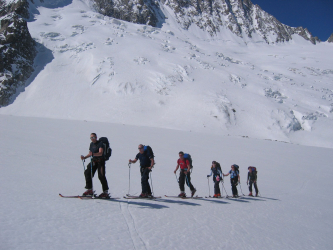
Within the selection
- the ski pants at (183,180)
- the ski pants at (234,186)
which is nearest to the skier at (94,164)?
the ski pants at (183,180)

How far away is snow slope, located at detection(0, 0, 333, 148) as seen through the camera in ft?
109

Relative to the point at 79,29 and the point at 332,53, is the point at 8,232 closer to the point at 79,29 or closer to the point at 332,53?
the point at 79,29

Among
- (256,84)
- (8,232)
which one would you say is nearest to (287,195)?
(8,232)

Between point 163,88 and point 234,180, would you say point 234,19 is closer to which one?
point 163,88

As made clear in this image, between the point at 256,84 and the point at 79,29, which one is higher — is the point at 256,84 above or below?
below

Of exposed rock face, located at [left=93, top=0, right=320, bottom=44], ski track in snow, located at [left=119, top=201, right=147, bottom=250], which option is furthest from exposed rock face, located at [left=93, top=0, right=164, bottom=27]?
ski track in snow, located at [left=119, top=201, right=147, bottom=250]

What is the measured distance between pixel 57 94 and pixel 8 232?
123ft

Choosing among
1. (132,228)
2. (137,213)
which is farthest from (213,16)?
(132,228)

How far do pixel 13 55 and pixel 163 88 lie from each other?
1167 inches

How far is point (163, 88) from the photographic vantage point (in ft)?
130

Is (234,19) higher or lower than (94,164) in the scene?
higher

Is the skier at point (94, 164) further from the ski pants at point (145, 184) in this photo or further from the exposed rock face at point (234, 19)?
the exposed rock face at point (234, 19)

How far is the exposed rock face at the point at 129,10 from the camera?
78.6 meters

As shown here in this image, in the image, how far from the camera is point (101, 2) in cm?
7831
